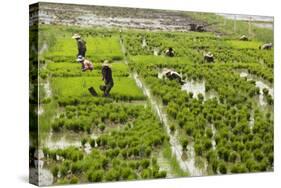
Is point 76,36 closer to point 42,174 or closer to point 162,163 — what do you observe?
point 42,174

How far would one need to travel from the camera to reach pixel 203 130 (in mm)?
8125

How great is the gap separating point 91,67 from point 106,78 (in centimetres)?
23

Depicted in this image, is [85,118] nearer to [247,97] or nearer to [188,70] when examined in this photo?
[188,70]

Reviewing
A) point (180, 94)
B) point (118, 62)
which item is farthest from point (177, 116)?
point (118, 62)

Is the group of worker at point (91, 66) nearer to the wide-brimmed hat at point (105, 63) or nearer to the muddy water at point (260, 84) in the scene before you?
the wide-brimmed hat at point (105, 63)

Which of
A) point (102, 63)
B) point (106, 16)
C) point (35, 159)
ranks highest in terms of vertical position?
point (106, 16)

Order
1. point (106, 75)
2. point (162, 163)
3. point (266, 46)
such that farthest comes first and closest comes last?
point (266, 46) → point (162, 163) → point (106, 75)

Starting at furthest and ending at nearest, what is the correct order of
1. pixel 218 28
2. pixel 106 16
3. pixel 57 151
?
pixel 218 28, pixel 106 16, pixel 57 151

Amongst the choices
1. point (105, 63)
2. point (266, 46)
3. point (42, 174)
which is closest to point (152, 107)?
point (105, 63)

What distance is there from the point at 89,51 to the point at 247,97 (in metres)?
2.31

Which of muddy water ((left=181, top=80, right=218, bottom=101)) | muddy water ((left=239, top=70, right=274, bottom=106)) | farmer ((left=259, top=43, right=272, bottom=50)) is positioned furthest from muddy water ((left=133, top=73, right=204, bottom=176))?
farmer ((left=259, top=43, right=272, bottom=50))

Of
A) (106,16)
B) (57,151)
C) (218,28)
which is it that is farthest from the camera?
(218,28)

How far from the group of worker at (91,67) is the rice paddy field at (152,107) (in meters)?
0.05

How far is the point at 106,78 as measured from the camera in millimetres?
7652
